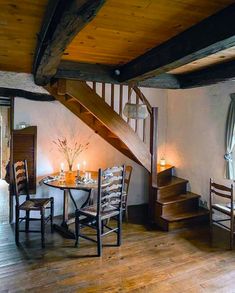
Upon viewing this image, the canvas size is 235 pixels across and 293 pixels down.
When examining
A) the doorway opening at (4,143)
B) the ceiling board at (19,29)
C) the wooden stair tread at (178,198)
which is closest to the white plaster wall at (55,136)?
the wooden stair tread at (178,198)

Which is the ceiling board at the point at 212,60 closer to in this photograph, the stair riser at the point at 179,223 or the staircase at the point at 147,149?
the staircase at the point at 147,149

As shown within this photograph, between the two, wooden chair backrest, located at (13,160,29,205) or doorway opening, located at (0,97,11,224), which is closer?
wooden chair backrest, located at (13,160,29,205)

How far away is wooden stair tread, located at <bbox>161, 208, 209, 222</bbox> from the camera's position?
4383mm

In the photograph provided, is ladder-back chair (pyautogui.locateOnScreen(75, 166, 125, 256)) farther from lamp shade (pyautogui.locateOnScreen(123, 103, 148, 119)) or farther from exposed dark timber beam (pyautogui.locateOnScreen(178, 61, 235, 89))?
exposed dark timber beam (pyautogui.locateOnScreen(178, 61, 235, 89))

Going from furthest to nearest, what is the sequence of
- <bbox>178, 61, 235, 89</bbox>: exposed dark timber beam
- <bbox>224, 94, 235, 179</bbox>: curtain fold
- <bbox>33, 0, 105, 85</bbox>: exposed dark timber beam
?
<bbox>224, 94, 235, 179</bbox>: curtain fold
<bbox>178, 61, 235, 89</bbox>: exposed dark timber beam
<bbox>33, 0, 105, 85</bbox>: exposed dark timber beam

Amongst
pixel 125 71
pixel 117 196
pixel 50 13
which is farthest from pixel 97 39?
pixel 117 196

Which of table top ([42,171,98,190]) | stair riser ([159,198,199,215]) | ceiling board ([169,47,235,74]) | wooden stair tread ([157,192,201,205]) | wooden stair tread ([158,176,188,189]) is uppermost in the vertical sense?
ceiling board ([169,47,235,74])

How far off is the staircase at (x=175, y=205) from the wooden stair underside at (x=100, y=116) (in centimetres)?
53

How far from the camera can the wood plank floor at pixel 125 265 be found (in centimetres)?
284

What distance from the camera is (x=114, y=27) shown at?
6.67 feet

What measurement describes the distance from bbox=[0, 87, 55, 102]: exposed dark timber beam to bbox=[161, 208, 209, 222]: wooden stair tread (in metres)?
2.68

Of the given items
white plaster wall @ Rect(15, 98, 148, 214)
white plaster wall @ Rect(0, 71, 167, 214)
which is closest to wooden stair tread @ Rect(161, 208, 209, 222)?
white plaster wall @ Rect(0, 71, 167, 214)

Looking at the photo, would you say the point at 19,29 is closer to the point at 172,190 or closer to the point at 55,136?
the point at 55,136

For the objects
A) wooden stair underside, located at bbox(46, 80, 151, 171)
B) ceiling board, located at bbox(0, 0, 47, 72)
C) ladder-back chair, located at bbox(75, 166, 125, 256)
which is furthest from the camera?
wooden stair underside, located at bbox(46, 80, 151, 171)
